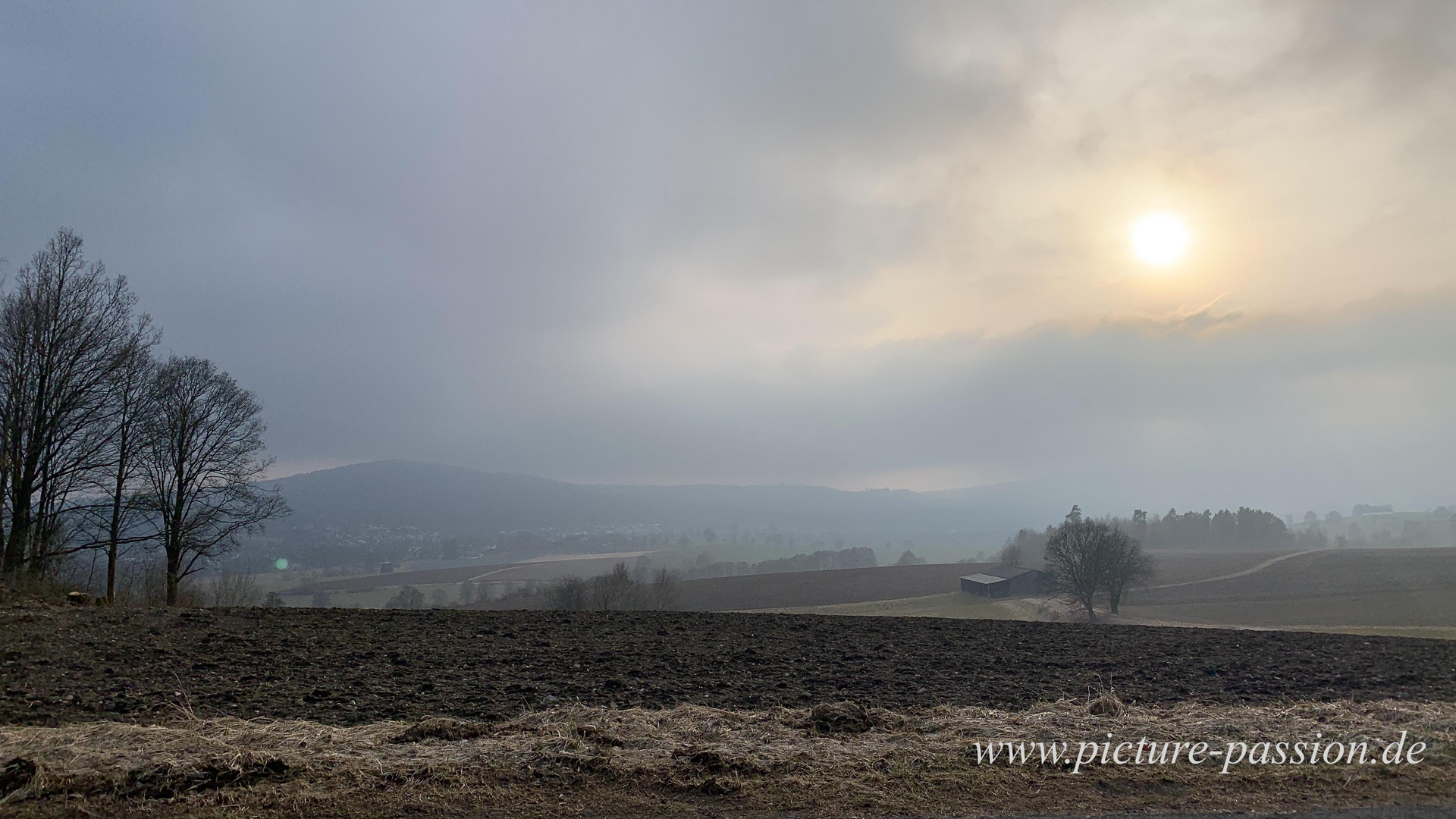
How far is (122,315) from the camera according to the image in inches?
928

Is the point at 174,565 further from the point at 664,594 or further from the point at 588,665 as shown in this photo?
the point at 664,594

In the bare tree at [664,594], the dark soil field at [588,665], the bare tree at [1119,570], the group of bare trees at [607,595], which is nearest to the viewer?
the dark soil field at [588,665]

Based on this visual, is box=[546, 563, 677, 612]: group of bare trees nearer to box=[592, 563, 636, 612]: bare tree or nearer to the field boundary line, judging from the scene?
box=[592, 563, 636, 612]: bare tree

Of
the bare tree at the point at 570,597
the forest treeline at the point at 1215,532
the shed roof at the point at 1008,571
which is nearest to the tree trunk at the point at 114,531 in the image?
the bare tree at the point at 570,597

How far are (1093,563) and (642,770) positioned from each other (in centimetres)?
5682

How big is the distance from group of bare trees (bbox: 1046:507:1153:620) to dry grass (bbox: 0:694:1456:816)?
50.7 meters

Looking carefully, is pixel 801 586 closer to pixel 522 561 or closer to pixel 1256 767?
pixel 1256 767

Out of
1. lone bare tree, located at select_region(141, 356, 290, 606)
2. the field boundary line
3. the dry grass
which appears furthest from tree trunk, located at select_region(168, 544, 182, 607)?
the field boundary line

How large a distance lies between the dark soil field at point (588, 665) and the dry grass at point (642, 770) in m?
1.19

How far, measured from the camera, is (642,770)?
6.29 meters

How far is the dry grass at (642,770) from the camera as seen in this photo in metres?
5.58

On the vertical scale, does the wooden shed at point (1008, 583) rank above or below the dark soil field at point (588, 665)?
below

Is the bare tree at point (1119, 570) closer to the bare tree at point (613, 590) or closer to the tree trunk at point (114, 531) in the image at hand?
the bare tree at point (613, 590)

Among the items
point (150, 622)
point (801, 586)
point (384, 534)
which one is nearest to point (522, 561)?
point (384, 534)
